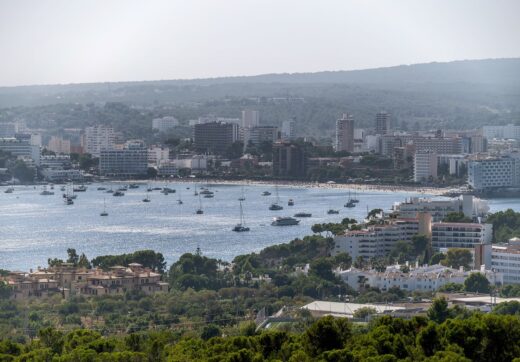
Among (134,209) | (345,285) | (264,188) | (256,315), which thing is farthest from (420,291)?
(264,188)

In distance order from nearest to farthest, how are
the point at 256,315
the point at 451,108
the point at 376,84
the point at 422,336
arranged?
the point at 422,336 < the point at 256,315 < the point at 451,108 < the point at 376,84

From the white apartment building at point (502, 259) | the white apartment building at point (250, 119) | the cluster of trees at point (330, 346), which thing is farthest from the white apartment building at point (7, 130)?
the cluster of trees at point (330, 346)

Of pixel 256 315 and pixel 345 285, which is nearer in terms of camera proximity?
pixel 256 315

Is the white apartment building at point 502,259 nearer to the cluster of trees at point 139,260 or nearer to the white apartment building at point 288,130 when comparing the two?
the cluster of trees at point 139,260

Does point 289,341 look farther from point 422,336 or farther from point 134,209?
point 134,209

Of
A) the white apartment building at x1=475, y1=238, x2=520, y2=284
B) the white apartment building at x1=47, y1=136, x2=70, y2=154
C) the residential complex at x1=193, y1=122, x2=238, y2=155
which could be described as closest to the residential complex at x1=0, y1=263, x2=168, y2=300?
the white apartment building at x1=475, y1=238, x2=520, y2=284

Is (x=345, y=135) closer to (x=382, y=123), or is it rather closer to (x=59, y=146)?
(x=382, y=123)
